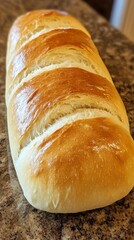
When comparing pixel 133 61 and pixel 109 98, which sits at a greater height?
pixel 109 98

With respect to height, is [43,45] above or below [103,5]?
above

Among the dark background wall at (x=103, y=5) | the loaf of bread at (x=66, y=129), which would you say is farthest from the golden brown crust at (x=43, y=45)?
the dark background wall at (x=103, y=5)

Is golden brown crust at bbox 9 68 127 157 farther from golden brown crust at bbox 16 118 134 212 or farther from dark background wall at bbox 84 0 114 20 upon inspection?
dark background wall at bbox 84 0 114 20

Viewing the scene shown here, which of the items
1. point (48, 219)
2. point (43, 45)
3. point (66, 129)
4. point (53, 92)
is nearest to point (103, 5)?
point (43, 45)

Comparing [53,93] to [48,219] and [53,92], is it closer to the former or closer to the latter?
[53,92]

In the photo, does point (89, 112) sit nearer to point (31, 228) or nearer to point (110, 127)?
point (110, 127)

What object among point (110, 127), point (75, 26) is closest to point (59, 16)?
point (75, 26)

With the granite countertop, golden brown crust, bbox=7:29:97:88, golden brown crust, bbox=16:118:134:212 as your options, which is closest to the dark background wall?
golden brown crust, bbox=7:29:97:88

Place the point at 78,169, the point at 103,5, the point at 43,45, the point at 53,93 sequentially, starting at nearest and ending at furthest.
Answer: the point at 78,169
the point at 53,93
the point at 43,45
the point at 103,5

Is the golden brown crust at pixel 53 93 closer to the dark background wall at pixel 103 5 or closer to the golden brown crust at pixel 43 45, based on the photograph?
the golden brown crust at pixel 43 45
